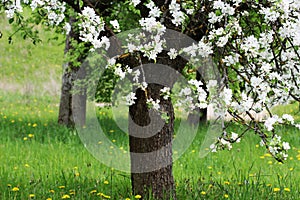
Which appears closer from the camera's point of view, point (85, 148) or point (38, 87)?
point (85, 148)

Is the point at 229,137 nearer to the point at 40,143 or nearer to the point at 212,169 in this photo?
the point at 212,169

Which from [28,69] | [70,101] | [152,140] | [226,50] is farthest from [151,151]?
[28,69]

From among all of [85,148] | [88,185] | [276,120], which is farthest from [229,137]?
[85,148]

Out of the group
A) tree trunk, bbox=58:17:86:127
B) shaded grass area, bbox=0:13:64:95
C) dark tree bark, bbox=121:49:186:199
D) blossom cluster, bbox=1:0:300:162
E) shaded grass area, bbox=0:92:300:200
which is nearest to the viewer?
blossom cluster, bbox=1:0:300:162

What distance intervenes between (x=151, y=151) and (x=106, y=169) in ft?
6.38

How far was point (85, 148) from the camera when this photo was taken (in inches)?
305

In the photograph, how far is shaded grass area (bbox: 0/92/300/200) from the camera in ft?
16.3

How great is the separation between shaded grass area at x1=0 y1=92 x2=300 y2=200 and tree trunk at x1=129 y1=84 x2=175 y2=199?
0.72 ft

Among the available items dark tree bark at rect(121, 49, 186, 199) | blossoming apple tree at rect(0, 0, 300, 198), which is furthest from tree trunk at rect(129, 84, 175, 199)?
blossoming apple tree at rect(0, 0, 300, 198)

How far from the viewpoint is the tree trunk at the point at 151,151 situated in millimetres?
4477

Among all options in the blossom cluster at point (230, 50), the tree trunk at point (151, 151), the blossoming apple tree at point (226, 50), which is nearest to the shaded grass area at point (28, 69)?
the tree trunk at point (151, 151)

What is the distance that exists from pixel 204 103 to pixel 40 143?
5589 millimetres

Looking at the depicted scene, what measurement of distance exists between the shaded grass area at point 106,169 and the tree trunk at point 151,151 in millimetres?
220

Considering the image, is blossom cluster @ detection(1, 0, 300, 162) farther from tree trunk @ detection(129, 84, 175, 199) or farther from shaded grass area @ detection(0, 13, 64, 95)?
shaded grass area @ detection(0, 13, 64, 95)
